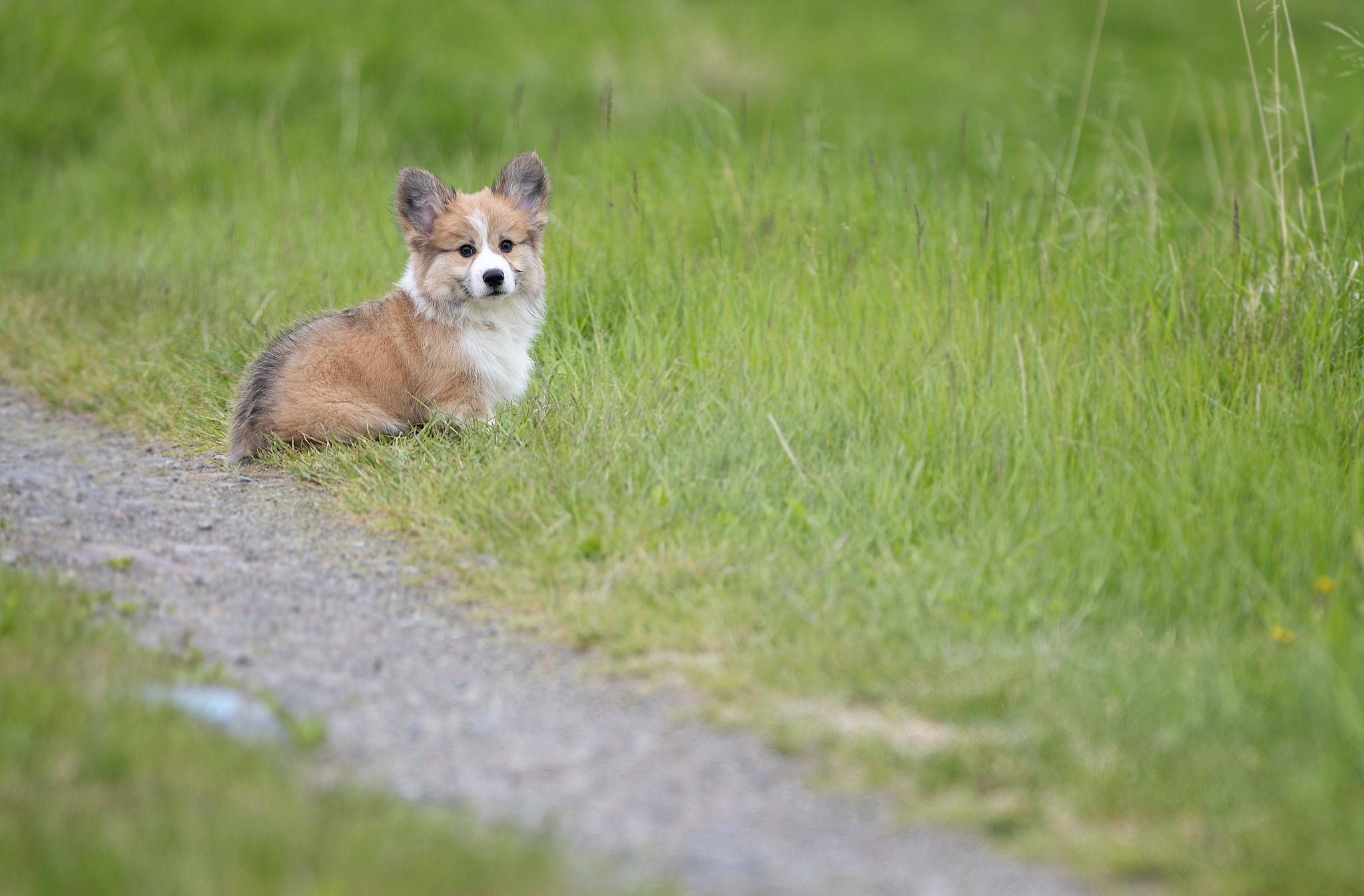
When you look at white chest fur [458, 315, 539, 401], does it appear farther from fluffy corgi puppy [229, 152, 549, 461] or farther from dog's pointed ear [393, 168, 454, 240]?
dog's pointed ear [393, 168, 454, 240]

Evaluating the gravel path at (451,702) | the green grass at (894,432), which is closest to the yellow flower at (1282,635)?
the green grass at (894,432)

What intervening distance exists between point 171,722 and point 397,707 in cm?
53

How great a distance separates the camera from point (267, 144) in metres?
8.90

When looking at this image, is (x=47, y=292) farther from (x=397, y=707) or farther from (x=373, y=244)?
(x=397, y=707)

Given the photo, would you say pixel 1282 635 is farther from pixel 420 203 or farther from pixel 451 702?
pixel 420 203

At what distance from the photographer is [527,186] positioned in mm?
5691

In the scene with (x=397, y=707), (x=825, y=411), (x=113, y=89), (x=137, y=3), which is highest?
(x=137, y=3)

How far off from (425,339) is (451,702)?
257 centimetres

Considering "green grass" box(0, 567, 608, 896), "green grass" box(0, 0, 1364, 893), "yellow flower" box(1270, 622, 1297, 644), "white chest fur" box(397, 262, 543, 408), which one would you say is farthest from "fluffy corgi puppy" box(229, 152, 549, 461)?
"yellow flower" box(1270, 622, 1297, 644)

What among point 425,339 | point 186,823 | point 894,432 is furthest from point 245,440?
point 186,823

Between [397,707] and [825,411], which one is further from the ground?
[825,411]

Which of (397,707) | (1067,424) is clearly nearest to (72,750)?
(397,707)

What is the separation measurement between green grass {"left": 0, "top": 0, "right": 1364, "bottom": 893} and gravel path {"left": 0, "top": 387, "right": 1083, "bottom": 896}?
0.50ft

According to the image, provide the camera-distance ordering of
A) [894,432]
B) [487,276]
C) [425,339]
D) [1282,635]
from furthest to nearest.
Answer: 1. [425,339]
2. [487,276]
3. [894,432]
4. [1282,635]
